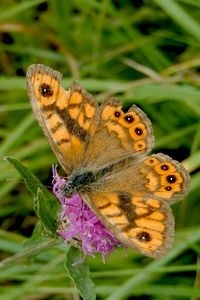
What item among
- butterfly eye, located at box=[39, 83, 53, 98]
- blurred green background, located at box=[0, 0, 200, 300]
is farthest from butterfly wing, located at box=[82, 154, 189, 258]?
blurred green background, located at box=[0, 0, 200, 300]

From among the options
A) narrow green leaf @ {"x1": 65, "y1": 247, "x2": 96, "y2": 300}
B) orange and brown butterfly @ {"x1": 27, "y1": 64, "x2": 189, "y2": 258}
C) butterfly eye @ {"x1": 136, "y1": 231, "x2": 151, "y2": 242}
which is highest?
orange and brown butterfly @ {"x1": 27, "y1": 64, "x2": 189, "y2": 258}

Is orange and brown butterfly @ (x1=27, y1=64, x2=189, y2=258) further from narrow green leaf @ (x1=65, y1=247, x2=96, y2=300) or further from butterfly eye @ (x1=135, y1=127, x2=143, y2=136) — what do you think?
narrow green leaf @ (x1=65, y1=247, x2=96, y2=300)

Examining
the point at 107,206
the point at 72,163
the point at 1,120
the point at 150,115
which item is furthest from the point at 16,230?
the point at 107,206

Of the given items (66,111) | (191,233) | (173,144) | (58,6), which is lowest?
(191,233)

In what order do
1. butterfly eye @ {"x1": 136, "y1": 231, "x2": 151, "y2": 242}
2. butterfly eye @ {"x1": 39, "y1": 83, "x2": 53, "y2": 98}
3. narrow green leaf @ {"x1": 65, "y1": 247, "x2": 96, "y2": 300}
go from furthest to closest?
butterfly eye @ {"x1": 39, "y1": 83, "x2": 53, "y2": 98}
narrow green leaf @ {"x1": 65, "y1": 247, "x2": 96, "y2": 300}
butterfly eye @ {"x1": 136, "y1": 231, "x2": 151, "y2": 242}

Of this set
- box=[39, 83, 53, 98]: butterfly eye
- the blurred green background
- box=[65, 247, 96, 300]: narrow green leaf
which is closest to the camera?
box=[65, 247, 96, 300]: narrow green leaf

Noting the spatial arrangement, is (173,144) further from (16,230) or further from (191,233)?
(16,230)

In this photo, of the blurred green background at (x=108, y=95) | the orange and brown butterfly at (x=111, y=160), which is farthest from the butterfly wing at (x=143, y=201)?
the blurred green background at (x=108, y=95)
